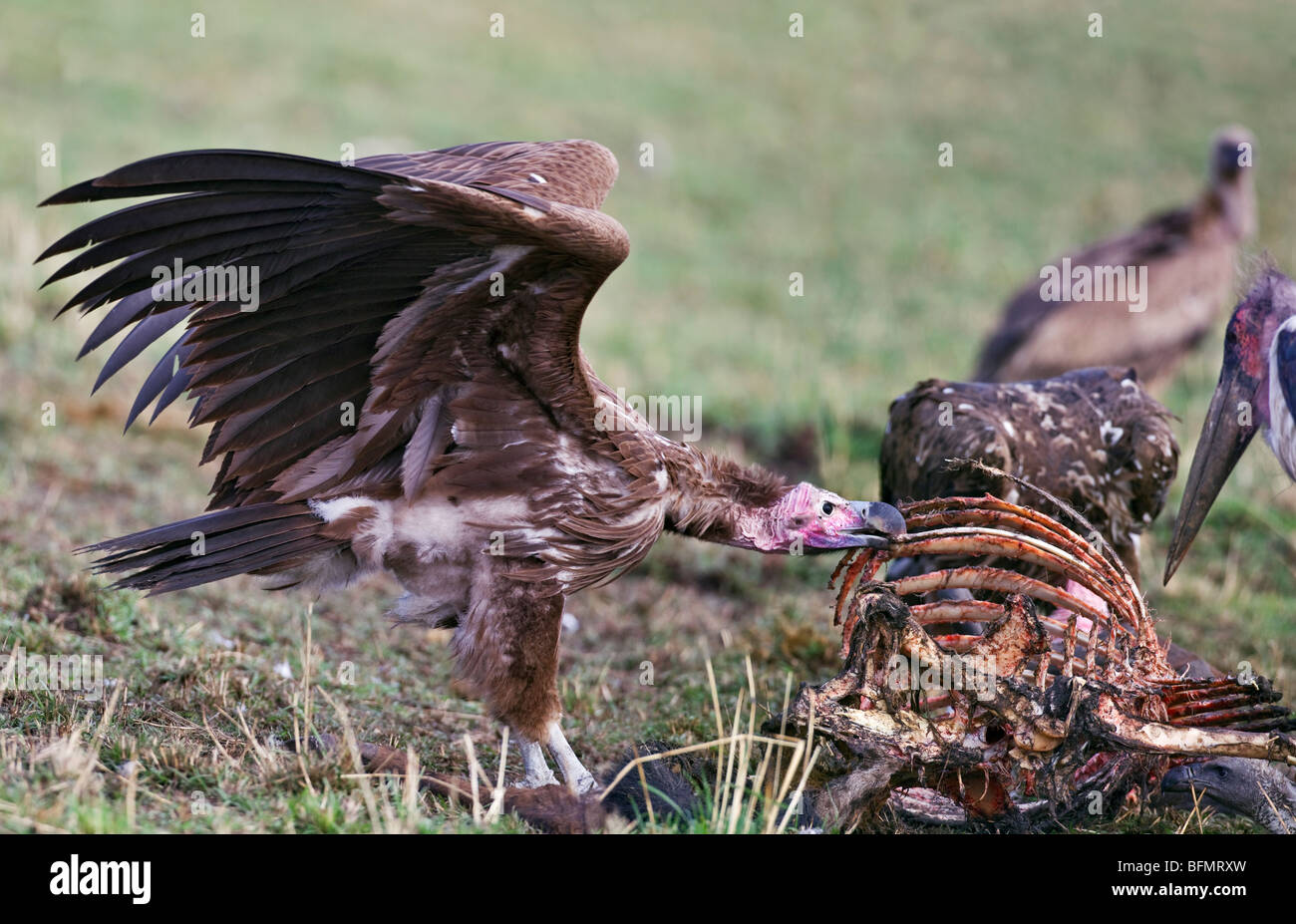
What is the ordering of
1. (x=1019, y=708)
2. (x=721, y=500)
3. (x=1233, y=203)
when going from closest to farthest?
(x=1019, y=708), (x=721, y=500), (x=1233, y=203)

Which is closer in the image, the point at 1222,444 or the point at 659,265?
the point at 1222,444

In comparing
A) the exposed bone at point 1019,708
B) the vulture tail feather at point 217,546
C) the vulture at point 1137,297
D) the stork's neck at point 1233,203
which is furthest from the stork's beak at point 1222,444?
the stork's neck at point 1233,203

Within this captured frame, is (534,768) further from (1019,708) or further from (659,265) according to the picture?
(659,265)

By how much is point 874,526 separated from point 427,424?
1360 mm

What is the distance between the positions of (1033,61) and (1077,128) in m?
1.50

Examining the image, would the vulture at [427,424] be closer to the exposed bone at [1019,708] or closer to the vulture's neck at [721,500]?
the vulture's neck at [721,500]

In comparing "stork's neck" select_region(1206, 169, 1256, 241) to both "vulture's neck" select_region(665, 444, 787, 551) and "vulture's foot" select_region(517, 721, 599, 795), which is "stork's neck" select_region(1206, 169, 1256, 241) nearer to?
"vulture's neck" select_region(665, 444, 787, 551)

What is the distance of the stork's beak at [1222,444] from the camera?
4754mm

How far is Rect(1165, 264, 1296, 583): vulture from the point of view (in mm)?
4695

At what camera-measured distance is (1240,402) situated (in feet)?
15.6

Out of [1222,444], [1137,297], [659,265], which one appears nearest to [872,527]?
[1222,444]

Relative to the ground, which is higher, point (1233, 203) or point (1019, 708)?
point (1233, 203)

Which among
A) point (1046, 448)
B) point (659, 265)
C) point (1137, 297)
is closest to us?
point (1046, 448)

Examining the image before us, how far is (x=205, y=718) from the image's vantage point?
3977 mm
